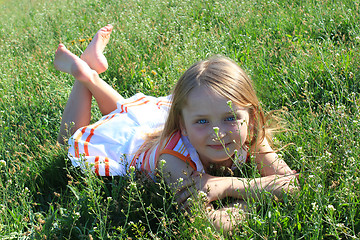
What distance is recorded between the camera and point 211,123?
2471mm

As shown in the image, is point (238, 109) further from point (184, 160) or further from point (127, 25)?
point (127, 25)

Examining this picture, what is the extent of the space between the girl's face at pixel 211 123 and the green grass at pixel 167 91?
263 mm

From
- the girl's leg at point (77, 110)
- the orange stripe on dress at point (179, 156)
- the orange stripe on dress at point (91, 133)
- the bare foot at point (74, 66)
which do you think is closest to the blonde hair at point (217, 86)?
the orange stripe on dress at point (179, 156)

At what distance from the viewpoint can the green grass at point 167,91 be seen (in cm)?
206

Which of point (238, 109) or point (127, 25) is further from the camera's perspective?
point (127, 25)

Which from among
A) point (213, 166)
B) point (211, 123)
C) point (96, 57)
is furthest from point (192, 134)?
point (96, 57)

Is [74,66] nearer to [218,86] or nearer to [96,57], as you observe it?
[96,57]

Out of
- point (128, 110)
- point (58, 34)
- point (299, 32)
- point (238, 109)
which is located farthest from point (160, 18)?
point (238, 109)

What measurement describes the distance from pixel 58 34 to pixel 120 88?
7.92 feet

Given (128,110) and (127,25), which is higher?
(127,25)

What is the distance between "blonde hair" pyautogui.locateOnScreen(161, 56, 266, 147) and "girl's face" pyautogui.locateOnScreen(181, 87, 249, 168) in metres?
0.04

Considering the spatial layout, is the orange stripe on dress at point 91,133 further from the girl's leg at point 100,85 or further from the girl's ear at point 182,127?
the girl's ear at point 182,127

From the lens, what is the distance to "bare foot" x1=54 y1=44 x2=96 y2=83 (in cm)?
368

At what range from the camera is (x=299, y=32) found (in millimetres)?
4570
